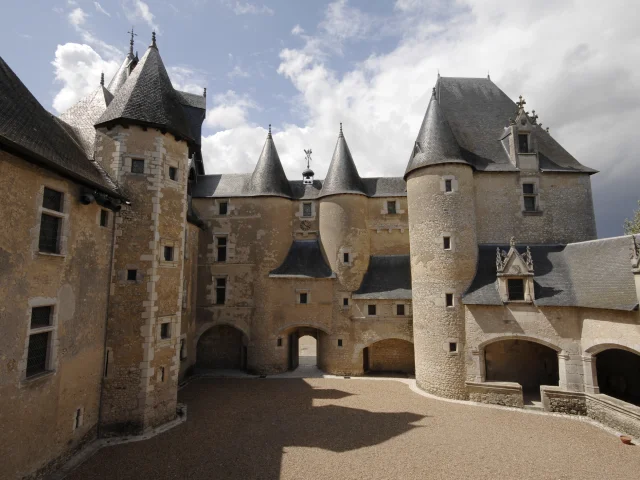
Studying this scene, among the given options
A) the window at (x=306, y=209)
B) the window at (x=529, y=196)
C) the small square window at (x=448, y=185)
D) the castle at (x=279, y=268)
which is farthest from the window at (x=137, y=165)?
the window at (x=529, y=196)

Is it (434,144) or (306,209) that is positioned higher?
(434,144)

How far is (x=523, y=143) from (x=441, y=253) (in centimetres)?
829

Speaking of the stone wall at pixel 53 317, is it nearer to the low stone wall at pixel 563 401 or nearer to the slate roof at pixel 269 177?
the slate roof at pixel 269 177

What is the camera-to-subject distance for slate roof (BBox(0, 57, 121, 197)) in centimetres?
820

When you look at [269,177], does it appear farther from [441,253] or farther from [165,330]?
[165,330]

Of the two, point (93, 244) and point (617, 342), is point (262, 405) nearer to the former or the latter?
point (93, 244)

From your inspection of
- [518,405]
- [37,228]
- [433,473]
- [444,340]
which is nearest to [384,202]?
[444,340]

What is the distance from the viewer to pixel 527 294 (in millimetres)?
15398

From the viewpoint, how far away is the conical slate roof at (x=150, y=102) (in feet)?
42.7

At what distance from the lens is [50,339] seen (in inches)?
371

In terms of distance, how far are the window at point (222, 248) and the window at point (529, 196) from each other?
17.8m

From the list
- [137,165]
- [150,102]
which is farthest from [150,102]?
[137,165]

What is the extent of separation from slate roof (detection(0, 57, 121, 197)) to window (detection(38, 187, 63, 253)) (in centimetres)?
72

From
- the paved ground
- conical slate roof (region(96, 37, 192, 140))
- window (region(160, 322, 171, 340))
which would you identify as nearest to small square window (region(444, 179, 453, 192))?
the paved ground
